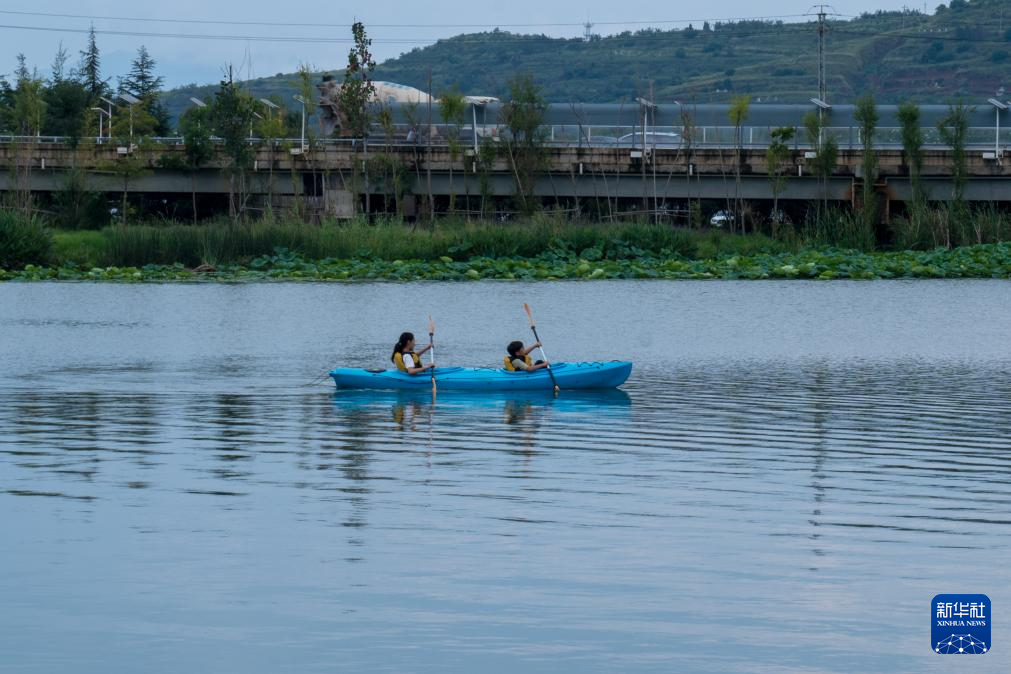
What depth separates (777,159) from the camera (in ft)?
184

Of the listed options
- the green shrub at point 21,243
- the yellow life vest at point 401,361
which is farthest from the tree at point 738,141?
the yellow life vest at point 401,361

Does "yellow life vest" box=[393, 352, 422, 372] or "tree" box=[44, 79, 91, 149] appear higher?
"tree" box=[44, 79, 91, 149]

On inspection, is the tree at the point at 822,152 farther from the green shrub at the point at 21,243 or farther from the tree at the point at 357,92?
the green shrub at the point at 21,243

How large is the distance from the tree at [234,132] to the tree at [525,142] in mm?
9608

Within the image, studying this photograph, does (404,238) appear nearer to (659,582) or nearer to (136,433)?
(136,433)

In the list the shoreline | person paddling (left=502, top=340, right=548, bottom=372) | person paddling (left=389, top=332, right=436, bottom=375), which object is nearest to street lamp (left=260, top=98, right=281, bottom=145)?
the shoreline

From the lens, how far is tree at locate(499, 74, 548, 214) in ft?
190

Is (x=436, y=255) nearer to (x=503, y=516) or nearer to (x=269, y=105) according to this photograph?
(x=269, y=105)

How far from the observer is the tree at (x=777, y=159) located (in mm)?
55812

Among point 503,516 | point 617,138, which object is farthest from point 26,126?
point 503,516

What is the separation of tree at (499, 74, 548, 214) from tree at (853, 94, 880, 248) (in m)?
11.5

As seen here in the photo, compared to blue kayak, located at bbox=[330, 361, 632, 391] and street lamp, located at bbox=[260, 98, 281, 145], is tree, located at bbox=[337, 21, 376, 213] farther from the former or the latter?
blue kayak, located at bbox=[330, 361, 632, 391]

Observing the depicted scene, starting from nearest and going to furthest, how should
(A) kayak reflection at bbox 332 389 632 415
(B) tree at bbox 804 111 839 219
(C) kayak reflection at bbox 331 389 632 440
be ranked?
(C) kayak reflection at bbox 331 389 632 440 → (A) kayak reflection at bbox 332 389 632 415 → (B) tree at bbox 804 111 839 219

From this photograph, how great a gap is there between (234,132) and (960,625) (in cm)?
5033
